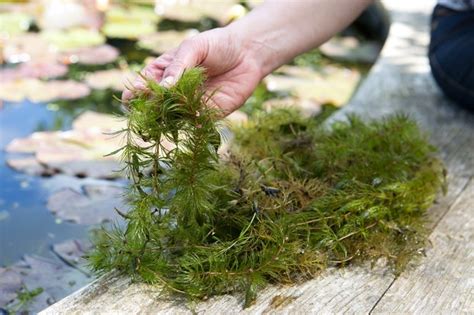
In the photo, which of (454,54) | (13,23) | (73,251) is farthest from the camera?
(13,23)

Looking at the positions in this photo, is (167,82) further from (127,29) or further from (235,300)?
(127,29)

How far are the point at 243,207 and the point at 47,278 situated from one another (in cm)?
58

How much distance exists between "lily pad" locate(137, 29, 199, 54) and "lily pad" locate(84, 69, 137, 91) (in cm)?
34

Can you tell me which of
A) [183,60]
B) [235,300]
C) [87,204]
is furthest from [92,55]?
[235,300]

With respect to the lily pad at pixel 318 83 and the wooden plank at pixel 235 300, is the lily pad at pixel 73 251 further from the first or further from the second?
the lily pad at pixel 318 83

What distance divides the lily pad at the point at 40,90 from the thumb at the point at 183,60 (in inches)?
52.2

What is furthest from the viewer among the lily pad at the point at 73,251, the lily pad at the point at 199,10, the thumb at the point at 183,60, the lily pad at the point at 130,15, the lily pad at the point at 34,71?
the lily pad at the point at 199,10

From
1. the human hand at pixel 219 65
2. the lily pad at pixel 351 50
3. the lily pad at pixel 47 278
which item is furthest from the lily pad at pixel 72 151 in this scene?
the lily pad at pixel 351 50

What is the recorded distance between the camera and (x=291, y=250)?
127cm

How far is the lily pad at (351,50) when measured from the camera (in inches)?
133

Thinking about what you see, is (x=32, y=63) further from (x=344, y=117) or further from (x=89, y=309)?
(x=89, y=309)

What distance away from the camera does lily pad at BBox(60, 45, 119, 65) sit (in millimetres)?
2971

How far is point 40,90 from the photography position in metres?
2.64

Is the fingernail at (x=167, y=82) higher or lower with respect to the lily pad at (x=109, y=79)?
higher
